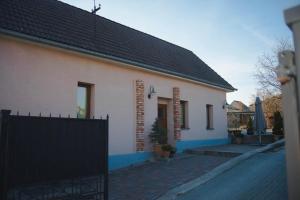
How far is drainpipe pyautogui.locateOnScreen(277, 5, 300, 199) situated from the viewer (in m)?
1.75

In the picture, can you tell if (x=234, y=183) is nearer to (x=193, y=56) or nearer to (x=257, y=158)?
(x=257, y=158)

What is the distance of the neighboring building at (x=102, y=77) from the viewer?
29.0ft

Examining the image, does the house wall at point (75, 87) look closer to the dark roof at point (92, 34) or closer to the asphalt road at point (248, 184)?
the dark roof at point (92, 34)

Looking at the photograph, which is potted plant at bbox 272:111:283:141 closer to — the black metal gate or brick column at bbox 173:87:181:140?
brick column at bbox 173:87:181:140

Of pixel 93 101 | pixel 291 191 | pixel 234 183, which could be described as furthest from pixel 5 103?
pixel 291 191

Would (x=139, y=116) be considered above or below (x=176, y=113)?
below

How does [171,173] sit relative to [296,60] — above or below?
below

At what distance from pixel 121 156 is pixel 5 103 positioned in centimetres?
479

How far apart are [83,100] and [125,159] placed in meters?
2.83

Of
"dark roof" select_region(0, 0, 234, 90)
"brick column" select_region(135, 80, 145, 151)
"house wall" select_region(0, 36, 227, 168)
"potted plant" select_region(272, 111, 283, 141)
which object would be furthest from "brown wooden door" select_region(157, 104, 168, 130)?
"potted plant" select_region(272, 111, 283, 141)

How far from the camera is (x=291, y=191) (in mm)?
1768

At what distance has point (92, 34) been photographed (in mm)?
12133

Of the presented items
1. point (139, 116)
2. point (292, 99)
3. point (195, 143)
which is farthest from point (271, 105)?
point (292, 99)

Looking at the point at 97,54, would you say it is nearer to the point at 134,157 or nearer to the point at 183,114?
the point at 134,157
